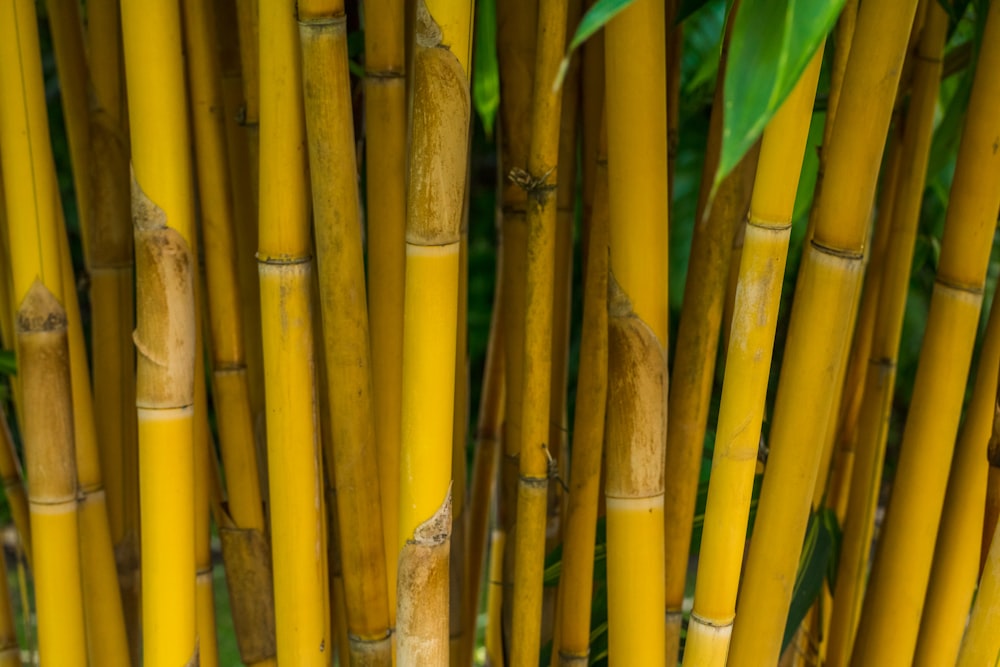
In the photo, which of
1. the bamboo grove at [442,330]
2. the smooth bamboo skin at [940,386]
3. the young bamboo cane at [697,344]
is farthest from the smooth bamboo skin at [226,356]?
the smooth bamboo skin at [940,386]

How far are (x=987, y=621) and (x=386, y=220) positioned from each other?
34 cm

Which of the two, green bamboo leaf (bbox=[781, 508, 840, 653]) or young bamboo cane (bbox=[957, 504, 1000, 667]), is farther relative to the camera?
green bamboo leaf (bbox=[781, 508, 840, 653])

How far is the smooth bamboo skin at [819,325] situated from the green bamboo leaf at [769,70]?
12 centimetres

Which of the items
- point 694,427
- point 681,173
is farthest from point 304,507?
point 681,173

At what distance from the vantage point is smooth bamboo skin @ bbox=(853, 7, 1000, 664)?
0.44m

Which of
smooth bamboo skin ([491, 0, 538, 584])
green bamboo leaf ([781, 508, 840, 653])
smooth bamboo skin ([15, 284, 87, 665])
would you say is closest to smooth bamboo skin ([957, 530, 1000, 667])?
green bamboo leaf ([781, 508, 840, 653])

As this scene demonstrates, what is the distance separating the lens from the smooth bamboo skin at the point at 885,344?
1.90 ft

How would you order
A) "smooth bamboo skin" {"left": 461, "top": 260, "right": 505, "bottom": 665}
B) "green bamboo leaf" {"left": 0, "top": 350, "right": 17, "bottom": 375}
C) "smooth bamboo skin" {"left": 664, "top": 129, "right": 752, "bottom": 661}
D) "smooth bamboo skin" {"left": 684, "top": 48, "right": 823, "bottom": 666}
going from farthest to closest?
1. "smooth bamboo skin" {"left": 461, "top": 260, "right": 505, "bottom": 665}
2. "green bamboo leaf" {"left": 0, "top": 350, "right": 17, "bottom": 375}
3. "smooth bamboo skin" {"left": 664, "top": 129, "right": 752, "bottom": 661}
4. "smooth bamboo skin" {"left": 684, "top": 48, "right": 823, "bottom": 666}

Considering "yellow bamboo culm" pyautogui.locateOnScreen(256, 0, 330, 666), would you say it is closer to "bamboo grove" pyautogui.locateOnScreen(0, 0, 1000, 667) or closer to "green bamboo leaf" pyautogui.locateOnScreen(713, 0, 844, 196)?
"bamboo grove" pyautogui.locateOnScreen(0, 0, 1000, 667)

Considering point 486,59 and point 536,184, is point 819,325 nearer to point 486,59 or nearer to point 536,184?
point 536,184

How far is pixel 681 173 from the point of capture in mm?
1707

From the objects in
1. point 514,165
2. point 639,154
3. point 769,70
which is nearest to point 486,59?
point 514,165

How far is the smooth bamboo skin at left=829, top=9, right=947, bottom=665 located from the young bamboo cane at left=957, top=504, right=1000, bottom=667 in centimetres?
21

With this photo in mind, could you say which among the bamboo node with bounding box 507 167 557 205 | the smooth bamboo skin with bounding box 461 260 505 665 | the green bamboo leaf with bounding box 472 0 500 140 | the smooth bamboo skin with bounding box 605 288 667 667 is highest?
the green bamboo leaf with bounding box 472 0 500 140
